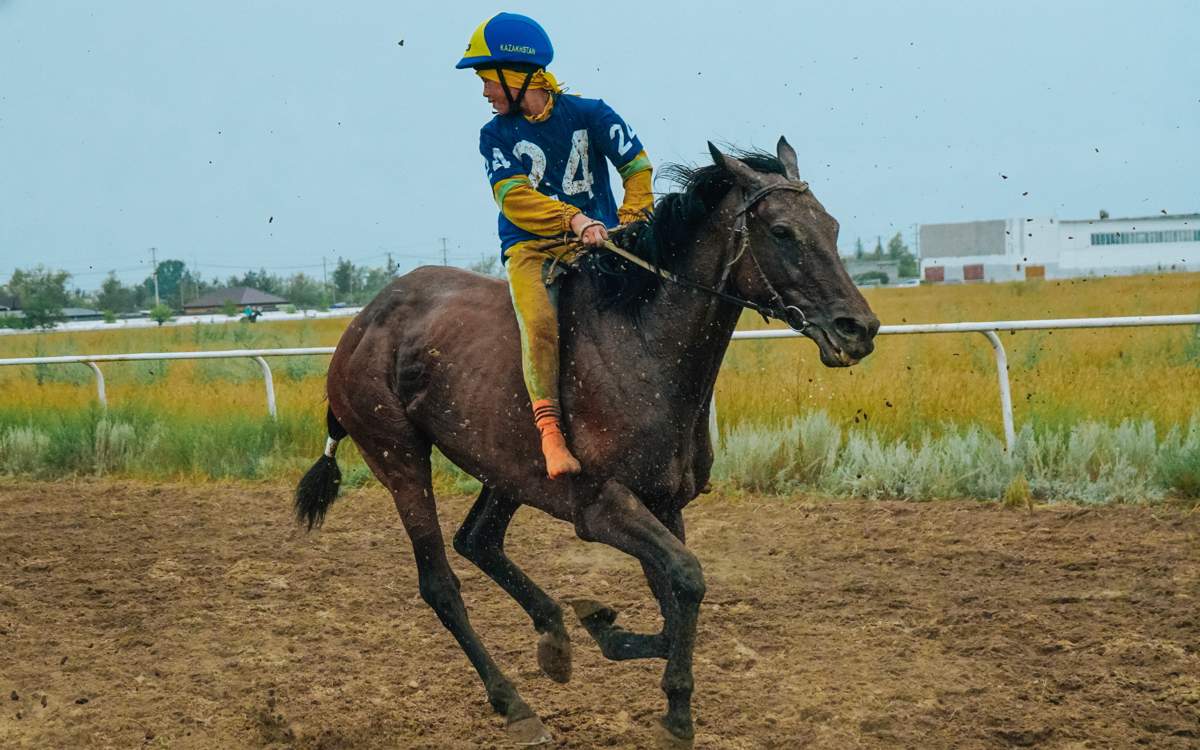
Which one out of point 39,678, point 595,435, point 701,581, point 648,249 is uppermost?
point 648,249

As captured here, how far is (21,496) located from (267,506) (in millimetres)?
2648

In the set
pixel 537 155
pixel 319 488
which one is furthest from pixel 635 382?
pixel 319 488

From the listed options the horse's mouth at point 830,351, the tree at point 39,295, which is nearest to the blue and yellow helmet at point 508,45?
the horse's mouth at point 830,351

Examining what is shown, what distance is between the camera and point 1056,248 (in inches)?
3583

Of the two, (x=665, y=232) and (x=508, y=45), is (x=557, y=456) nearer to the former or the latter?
(x=665, y=232)

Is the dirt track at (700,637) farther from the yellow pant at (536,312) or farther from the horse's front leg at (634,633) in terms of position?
the yellow pant at (536,312)

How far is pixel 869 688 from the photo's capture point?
16.3 ft

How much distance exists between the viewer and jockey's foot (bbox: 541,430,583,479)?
174 inches

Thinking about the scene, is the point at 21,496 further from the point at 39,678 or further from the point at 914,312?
the point at 914,312

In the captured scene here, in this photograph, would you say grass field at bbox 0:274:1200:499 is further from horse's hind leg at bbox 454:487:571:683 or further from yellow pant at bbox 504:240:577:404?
yellow pant at bbox 504:240:577:404

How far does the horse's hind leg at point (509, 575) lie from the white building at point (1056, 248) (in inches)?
3077

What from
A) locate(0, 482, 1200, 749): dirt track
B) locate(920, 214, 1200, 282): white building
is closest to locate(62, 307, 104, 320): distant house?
locate(920, 214, 1200, 282): white building

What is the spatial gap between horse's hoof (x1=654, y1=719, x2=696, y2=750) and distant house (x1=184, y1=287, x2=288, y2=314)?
73.6 m

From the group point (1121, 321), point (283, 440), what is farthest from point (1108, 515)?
point (283, 440)
